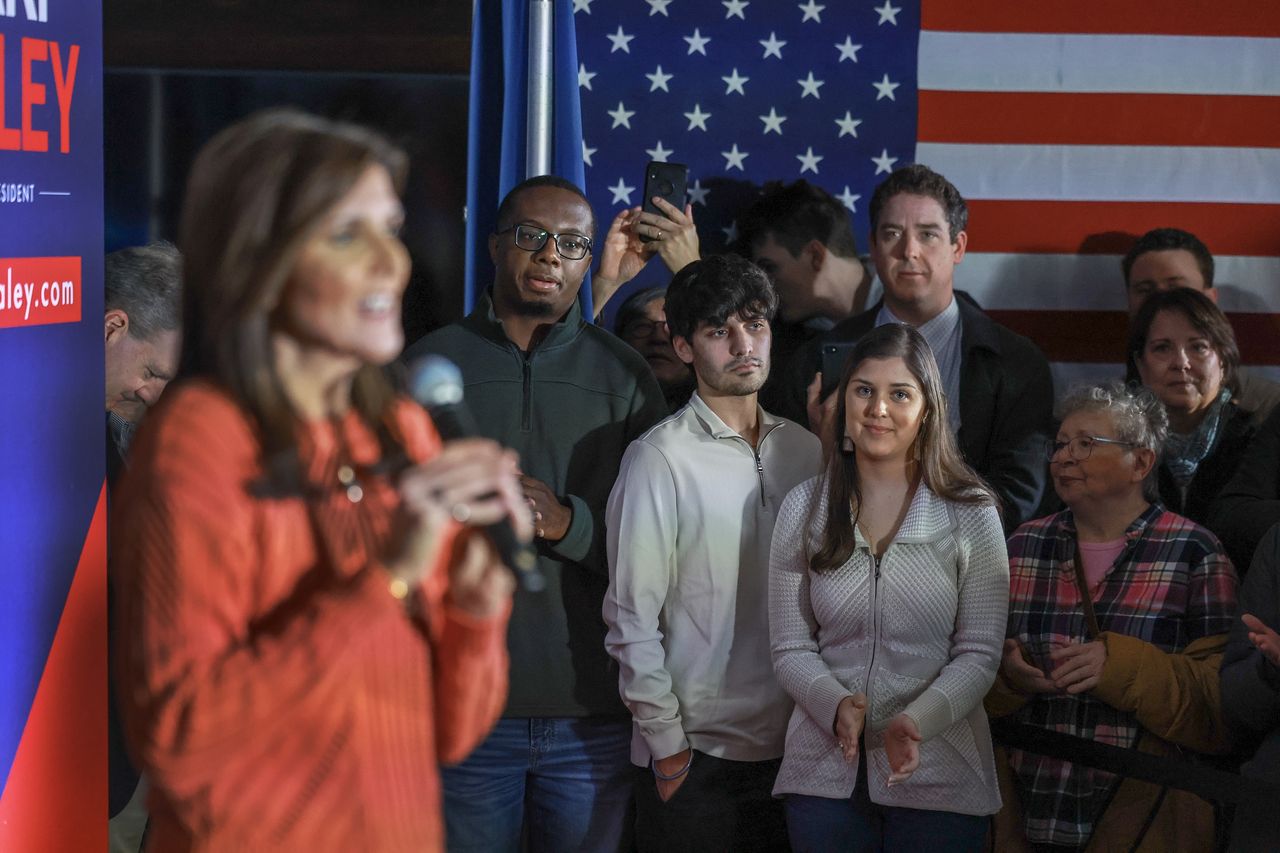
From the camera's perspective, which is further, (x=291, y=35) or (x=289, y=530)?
(x=291, y=35)

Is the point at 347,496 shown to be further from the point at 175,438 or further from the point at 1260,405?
the point at 1260,405

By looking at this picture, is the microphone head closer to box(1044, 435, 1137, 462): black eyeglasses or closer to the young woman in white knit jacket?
the young woman in white knit jacket

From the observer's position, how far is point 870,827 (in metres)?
2.62

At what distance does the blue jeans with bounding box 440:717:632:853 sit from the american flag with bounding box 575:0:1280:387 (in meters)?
2.04

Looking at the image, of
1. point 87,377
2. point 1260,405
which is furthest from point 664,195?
point 87,377

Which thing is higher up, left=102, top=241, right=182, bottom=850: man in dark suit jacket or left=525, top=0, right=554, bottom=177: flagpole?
left=525, top=0, right=554, bottom=177: flagpole

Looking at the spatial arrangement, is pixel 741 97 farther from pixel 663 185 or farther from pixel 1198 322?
pixel 1198 322

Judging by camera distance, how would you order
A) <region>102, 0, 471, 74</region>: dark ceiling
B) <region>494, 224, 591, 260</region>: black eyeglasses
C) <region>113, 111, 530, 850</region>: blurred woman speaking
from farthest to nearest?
<region>102, 0, 471, 74</region>: dark ceiling → <region>494, 224, 591, 260</region>: black eyeglasses → <region>113, 111, 530, 850</region>: blurred woman speaking

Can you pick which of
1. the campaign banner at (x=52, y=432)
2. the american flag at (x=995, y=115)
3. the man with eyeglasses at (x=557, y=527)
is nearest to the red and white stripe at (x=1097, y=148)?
the american flag at (x=995, y=115)

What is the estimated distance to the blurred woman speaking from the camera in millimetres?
1062

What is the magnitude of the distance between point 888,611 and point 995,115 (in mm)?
2308

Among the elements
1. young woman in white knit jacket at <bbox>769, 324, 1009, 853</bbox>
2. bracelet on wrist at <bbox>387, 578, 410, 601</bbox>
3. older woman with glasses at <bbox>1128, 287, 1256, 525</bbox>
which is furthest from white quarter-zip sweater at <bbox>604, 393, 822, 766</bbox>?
bracelet on wrist at <bbox>387, 578, 410, 601</bbox>

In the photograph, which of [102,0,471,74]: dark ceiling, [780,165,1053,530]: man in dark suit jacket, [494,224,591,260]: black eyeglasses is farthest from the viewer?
[102,0,471,74]: dark ceiling

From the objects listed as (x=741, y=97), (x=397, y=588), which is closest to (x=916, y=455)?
(x=397, y=588)
